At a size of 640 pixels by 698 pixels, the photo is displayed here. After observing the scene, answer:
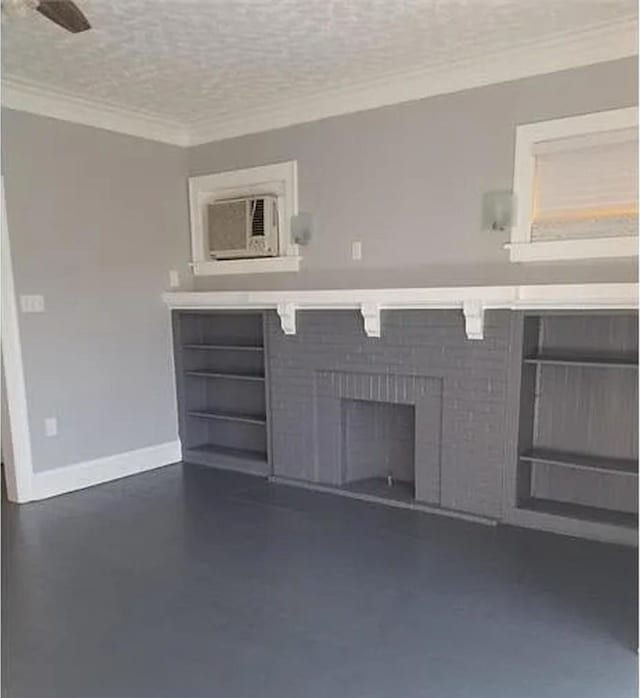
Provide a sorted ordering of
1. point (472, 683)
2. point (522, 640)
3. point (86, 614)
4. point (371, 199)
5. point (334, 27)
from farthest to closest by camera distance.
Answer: point (371, 199) → point (334, 27) → point (86, 614) → point (522, 640) → point (472, 683)

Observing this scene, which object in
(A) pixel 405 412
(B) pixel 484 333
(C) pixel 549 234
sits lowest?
(A) pixel 405 412

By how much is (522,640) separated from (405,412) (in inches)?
77.4

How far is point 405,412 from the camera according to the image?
4.28 metres

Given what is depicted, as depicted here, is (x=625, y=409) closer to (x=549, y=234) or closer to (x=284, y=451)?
(x=549, y=234)

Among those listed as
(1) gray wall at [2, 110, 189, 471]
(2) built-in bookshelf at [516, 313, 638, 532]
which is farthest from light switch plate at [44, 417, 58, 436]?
(2) built-in bookshelf at [516, 313, 638, 532]

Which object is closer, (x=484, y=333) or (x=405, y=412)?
(x=484, y=333)

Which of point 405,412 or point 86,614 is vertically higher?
point 405,412

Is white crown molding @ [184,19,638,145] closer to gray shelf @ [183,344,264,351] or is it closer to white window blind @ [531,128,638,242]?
white window blind @ [531,128,638,242]

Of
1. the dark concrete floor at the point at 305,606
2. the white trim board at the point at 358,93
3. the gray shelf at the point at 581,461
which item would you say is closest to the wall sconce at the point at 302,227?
the white trim board at the point at 358,93

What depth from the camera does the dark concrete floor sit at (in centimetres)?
224

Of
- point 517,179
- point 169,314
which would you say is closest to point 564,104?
point 517,179

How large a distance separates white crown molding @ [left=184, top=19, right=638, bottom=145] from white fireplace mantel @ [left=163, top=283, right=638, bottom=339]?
119cm

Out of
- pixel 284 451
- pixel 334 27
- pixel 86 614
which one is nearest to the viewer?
pixel 86 614

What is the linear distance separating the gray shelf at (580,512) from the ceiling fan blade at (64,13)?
10.5ft
